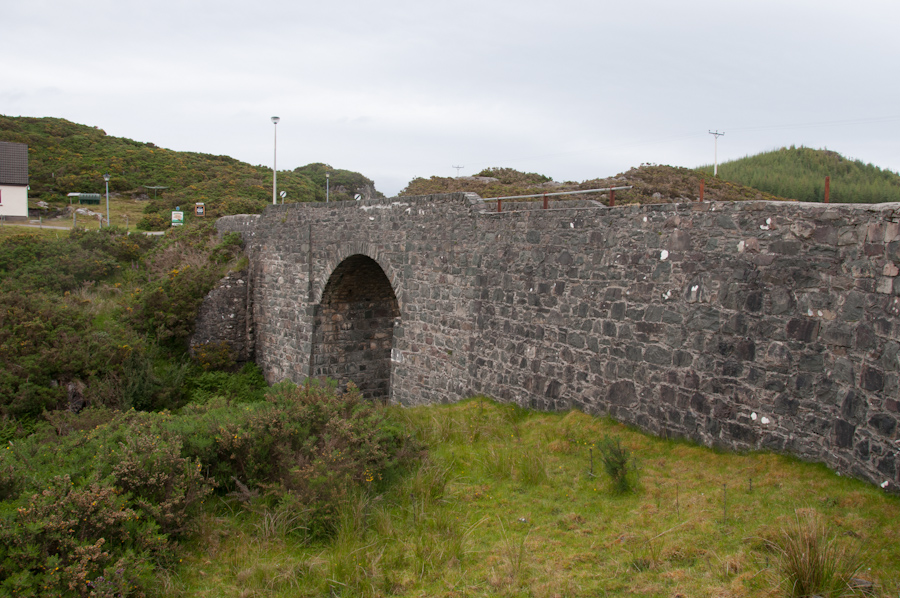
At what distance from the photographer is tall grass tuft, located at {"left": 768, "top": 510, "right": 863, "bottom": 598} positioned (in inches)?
157

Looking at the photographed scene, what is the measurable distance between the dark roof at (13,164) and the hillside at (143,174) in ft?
6.46

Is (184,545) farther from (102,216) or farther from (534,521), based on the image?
(102,216)

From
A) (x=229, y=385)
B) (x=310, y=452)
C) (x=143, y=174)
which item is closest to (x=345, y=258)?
(x=229, y=385)

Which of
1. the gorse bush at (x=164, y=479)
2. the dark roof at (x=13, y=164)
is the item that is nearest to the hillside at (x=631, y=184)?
the gorse bush at (x=164, y=479)

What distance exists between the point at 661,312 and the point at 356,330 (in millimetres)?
9693

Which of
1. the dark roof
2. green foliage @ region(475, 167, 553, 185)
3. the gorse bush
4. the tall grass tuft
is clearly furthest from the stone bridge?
the dark roof

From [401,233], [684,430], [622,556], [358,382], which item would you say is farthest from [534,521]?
[358,382]

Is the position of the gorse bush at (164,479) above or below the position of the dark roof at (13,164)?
below

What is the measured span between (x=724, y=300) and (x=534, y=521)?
3.31 meters

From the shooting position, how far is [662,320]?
7527 mm

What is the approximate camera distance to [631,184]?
58.0 feet

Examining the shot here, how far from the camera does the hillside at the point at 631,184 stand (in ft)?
50.6

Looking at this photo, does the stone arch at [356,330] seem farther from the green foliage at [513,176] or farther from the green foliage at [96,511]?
the green foliage at [513,176]

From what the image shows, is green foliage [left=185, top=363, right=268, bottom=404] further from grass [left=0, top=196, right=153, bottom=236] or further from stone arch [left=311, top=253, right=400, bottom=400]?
grass [left=0, top=196, right=153, bottom=236]
